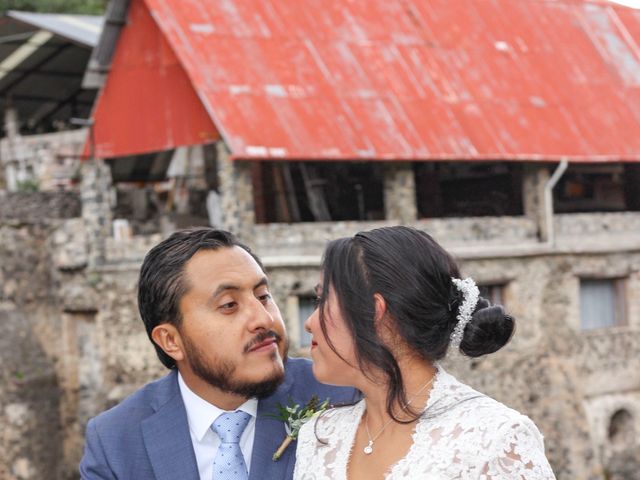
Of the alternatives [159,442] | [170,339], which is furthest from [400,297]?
[159,442]

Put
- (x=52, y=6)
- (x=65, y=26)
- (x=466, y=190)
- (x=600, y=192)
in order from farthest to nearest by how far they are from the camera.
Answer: (x=52, y=6)
(x=65, y=26)
(x=600, y=192)
(x=466, y=190)

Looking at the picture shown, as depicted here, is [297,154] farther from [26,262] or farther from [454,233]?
[26,262]

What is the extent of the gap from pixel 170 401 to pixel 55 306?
42.4ft

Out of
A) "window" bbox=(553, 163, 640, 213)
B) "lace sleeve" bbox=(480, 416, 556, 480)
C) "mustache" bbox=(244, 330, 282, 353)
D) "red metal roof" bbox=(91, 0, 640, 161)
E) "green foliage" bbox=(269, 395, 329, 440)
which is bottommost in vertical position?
"window" bbox=(553, 163, 640, 213)

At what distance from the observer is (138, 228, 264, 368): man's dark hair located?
401 cm

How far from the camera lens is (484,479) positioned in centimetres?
312

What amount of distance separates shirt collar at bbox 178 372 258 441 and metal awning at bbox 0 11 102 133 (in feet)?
48.3

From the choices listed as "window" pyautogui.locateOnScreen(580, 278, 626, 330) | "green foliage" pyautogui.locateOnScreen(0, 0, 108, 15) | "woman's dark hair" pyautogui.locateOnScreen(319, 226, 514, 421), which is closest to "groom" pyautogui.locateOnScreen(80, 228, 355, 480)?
"woman's dark hair" pyautogui.locateOnScreen(319, 226, 514, 421)

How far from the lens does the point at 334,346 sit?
3471mm

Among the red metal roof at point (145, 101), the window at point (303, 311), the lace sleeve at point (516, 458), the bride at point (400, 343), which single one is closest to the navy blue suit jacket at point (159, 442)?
the bride at point (400, 343)

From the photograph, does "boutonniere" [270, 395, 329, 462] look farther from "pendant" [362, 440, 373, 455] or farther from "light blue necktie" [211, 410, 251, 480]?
"pendant" [362, 440, 373, 455]

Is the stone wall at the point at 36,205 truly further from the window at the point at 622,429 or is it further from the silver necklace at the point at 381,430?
the silver necklace at the point at 381,430

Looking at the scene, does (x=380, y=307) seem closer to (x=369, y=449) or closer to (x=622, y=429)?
(x=369, y=449)

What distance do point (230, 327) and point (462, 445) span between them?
111cm
